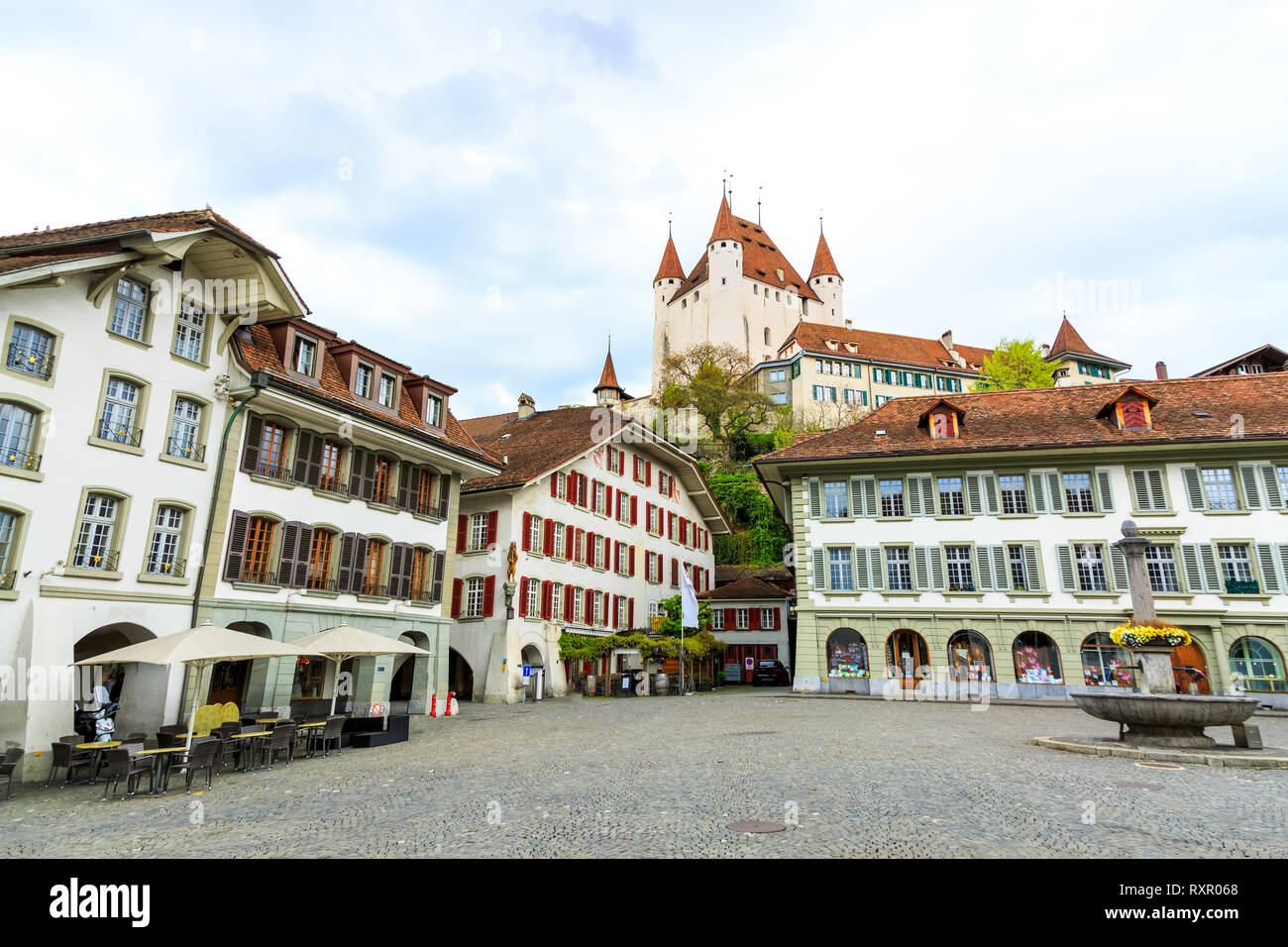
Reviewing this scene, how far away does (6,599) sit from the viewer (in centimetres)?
1376

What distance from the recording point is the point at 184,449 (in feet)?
57.3

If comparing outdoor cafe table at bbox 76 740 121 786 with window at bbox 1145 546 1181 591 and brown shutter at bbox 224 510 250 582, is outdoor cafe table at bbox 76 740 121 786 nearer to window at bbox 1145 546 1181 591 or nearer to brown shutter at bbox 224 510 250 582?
brown shutter at bbox 224 510 250 582

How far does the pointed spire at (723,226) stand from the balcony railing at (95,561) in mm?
86644

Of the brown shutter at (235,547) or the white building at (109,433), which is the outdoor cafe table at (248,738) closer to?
the white building at (109,433)

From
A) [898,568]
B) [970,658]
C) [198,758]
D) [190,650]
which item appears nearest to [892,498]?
[898,568]

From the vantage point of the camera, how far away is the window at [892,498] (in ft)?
95.8

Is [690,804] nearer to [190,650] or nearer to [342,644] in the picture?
[190,650]

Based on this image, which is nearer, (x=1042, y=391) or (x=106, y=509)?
(x=106, y=509)

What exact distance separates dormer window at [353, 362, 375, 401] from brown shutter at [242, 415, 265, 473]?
3589 mm

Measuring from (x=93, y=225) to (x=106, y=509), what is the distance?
268 inches

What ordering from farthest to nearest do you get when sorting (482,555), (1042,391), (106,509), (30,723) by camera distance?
(1042,391) < (482,555) < (106,509) < (30,723)

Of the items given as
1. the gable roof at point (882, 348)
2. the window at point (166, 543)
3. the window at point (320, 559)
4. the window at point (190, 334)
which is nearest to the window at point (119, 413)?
the window at point (190, 334)
